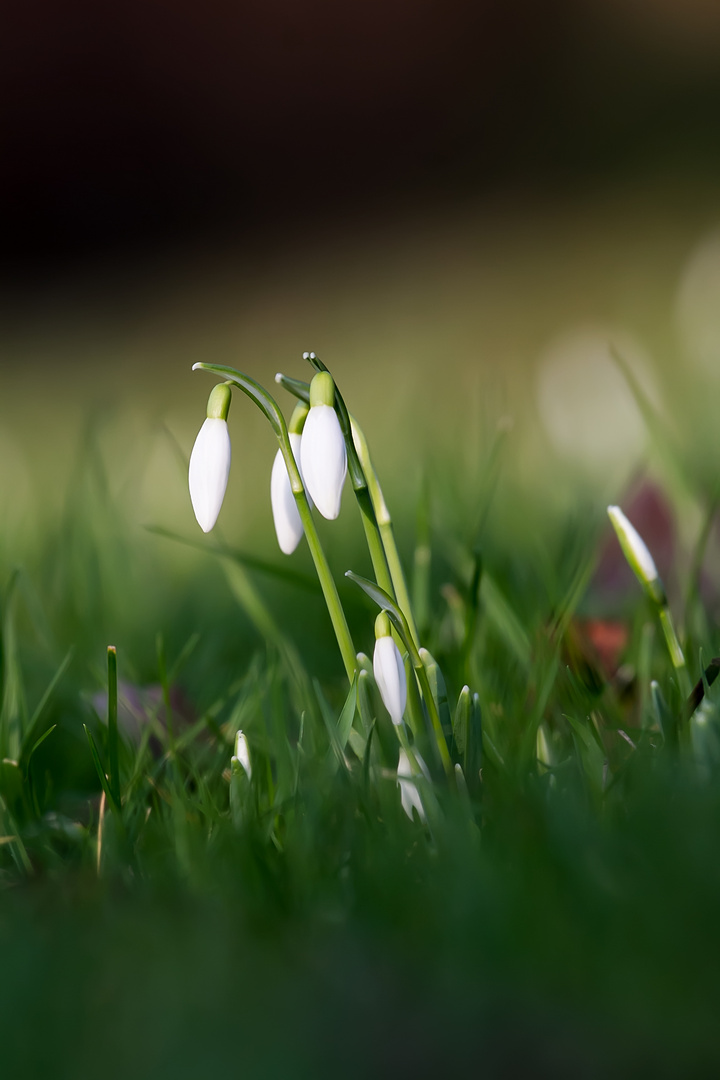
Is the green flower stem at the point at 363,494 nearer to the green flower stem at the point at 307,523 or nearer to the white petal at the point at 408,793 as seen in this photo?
the green flower stem at the point at 307,523

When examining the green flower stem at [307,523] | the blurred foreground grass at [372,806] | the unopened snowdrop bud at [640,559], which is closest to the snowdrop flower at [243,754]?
the blurred foreground grass at [372,806]

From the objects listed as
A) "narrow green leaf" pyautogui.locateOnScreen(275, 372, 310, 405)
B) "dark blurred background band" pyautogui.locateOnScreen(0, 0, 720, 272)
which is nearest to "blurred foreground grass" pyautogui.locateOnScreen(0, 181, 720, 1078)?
"narrow green leaf" pyautogui.locateOnScreen(275, 372, 310, 405)

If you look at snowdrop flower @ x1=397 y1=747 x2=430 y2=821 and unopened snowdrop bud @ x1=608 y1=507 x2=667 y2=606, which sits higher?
unopened snowdrop bud @ x1=608 y1=507 x2=667 y2=606

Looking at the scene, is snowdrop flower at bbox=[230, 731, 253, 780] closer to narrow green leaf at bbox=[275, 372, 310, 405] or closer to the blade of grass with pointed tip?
the blade of grass with pointed tip

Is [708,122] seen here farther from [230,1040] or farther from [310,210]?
[230,1040]

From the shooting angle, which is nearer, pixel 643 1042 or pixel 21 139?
pixel 643 1042

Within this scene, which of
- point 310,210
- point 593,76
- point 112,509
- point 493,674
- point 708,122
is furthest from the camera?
point 310,210

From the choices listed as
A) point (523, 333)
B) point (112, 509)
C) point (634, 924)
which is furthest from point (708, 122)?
point (634, 924)
